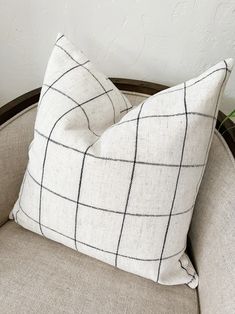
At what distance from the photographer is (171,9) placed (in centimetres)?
82

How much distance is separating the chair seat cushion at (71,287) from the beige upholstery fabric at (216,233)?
70 mm

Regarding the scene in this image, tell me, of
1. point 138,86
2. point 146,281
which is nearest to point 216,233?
point 146,281

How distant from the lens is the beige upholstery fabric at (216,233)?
24.3 inches

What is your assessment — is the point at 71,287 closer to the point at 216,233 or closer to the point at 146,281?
the point at 146,281

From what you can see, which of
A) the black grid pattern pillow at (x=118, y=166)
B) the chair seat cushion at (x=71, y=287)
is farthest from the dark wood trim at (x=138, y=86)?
the chair seat cushion at (x=71, y=287)

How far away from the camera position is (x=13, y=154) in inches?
32.8

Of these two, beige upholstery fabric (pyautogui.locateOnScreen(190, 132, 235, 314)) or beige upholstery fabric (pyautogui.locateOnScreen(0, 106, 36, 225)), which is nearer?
beige upholstery fabric (pyautogui.locateOnScreen(190, 132, 235, 314))

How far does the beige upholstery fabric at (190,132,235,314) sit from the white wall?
236 millimetres

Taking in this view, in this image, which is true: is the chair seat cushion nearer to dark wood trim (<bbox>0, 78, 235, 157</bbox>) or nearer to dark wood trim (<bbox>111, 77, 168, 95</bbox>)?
dark wood trim (<bbox>0, 78, 235, 157</bbox>)

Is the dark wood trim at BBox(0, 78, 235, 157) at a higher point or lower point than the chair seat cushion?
higher

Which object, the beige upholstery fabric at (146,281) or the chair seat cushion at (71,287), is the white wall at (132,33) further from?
the chair seat cushion at (71,287)

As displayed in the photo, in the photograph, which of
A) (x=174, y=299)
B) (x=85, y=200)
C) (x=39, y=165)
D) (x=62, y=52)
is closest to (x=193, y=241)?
(x=174, y=299)

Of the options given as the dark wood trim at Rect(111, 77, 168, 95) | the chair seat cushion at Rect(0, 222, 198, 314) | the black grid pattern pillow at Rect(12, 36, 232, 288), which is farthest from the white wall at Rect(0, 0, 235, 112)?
the chair seat cushion at Rect(0, 222, 198, 314)

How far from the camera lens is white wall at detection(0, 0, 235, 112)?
815 mm
